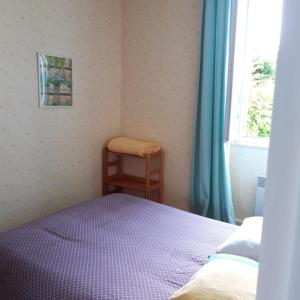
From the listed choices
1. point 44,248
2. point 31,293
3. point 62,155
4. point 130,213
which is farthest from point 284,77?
point 62,155

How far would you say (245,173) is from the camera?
267 centimetres

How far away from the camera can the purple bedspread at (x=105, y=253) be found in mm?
1372

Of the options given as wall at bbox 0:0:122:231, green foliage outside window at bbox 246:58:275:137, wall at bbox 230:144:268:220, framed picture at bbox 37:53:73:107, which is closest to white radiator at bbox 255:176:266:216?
wall at bbox 230:144:268:220

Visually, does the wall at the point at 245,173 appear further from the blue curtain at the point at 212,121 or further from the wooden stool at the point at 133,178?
the wooden stool at the point at 133,178

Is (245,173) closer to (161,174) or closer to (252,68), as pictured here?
(161,174)

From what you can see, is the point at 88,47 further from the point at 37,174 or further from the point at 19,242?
the point at 19,242

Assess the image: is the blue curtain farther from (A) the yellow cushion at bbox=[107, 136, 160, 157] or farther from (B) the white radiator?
(A) the yellow cushion at bbox=[107, 136, 160, 157]

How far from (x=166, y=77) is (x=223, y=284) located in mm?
2175

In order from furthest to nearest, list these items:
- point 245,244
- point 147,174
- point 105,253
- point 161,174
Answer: point 161,174 → point 147,174 → point 105,253 → point 245,244

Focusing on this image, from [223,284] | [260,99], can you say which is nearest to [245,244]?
[223,284]

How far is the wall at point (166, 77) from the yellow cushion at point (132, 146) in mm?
167

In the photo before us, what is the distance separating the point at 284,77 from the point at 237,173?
7.98 ft

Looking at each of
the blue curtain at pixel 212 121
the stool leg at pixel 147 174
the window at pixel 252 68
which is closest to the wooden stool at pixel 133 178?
the stool leg at pixel 147 174

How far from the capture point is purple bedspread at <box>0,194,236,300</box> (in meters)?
1.37
